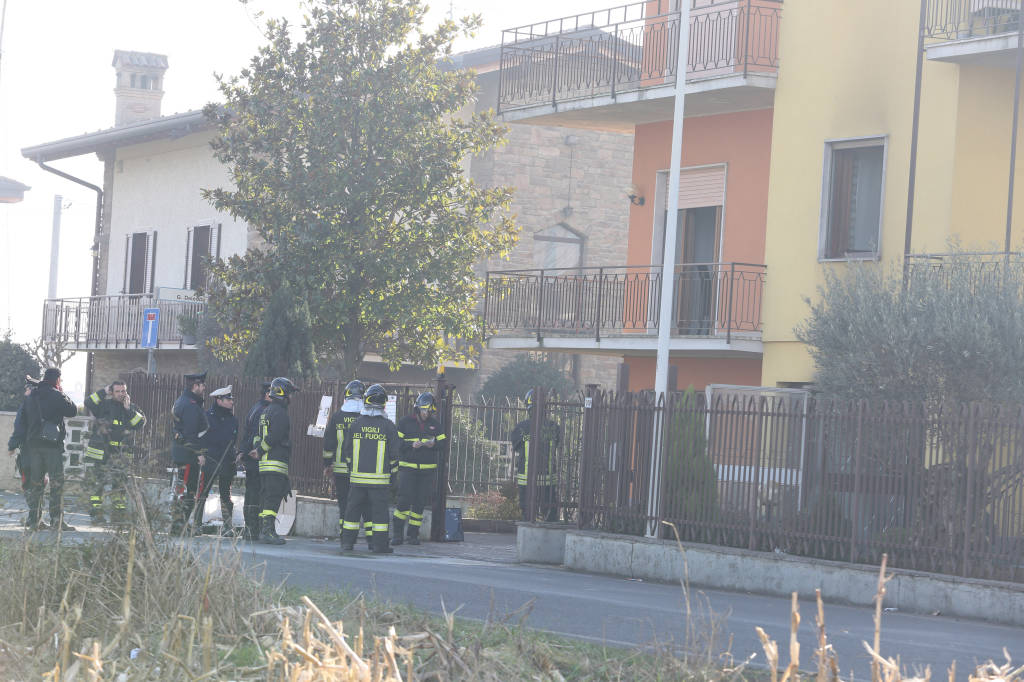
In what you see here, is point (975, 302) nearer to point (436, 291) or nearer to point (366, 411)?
point (366, 411)

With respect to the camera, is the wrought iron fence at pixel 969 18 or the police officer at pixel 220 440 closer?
the police officer at pixel 220 440

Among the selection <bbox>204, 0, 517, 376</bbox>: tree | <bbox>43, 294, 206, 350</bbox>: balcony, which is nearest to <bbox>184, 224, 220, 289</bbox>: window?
<bbox>43, 294, 206, 350</bbox>: balcony

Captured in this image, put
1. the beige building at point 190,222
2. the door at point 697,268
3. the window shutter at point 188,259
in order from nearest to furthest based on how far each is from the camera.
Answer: the door at point 697,268
the beige building at point 190,222
the window shutter at point 188,259

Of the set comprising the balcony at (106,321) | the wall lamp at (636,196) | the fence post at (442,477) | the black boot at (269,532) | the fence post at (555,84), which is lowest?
the black boot at (269,532)

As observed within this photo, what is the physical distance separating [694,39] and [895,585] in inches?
415

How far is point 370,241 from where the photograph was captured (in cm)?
2250

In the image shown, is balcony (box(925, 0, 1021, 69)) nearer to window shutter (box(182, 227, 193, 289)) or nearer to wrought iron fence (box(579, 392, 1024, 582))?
wrought iron fence (box(579, 392, 1024, 582))

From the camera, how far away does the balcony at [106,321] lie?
3222 centimetres

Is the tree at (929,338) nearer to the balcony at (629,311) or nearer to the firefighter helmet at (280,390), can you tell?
the balcony at (629,311)

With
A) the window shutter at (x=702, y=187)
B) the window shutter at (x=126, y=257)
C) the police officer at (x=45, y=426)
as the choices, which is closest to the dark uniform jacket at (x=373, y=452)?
the police officer at (x=45, y=426)

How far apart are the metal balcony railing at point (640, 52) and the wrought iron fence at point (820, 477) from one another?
6.78 m

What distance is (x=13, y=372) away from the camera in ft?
91.3

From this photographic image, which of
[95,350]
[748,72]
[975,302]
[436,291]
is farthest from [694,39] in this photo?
[95,350]

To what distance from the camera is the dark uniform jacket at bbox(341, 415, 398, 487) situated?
47.5ft
